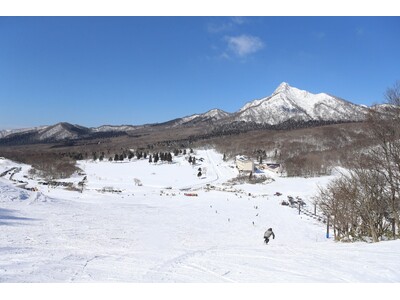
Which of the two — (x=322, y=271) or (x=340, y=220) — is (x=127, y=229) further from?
(x=322, y=271)

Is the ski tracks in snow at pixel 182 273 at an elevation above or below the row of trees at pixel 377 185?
below

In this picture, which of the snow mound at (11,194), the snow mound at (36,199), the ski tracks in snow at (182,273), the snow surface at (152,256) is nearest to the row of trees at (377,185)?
the snow surface at (152,256)

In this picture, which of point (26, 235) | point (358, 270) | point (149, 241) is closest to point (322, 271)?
point (358, 270)

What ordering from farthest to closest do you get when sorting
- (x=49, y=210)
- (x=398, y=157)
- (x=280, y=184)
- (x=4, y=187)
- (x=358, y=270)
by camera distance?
1. (x=280, y=184)
2. (x=4, y=187)
3. (x=49, y=210)
4. (x=398, y=157)
5. (x=358, y=270)

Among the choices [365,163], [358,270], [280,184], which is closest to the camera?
[358,270]

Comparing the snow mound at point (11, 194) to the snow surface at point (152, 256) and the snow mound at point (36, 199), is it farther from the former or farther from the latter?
the snow surface at point (152, 256)

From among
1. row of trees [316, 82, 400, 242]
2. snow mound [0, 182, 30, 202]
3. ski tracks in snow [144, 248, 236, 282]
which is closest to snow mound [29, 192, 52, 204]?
snow mound [0, 182, 30, 202]

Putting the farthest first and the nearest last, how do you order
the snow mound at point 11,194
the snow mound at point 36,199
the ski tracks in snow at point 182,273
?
the snow mound at point 36,199 → the snow mound at point 11,194 → the ski tracks in snow at point 182,273

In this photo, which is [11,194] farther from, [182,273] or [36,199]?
[182,273]
